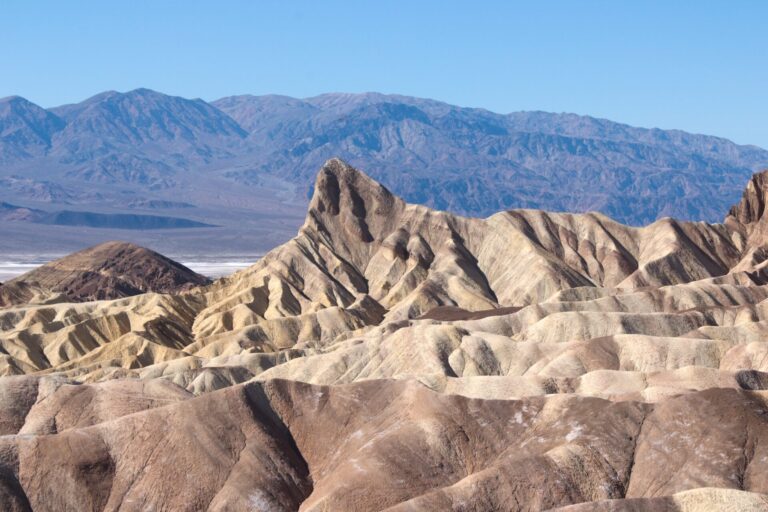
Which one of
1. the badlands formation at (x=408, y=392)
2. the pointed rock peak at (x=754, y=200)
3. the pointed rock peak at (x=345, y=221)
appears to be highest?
the pointed rock peak at (x=754, y=200)

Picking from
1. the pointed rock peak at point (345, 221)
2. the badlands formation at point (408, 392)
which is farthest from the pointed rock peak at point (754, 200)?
the pointed rock peak at point (345, 221)

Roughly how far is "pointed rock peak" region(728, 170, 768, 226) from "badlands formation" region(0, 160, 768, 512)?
1686cm

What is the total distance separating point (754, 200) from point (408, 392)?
12252 cm

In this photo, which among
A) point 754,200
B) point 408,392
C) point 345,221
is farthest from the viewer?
point 345,221

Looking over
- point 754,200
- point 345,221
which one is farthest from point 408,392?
point 754,200

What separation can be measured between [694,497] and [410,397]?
26.7 meters

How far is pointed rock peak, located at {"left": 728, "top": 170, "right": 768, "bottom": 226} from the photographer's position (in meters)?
193

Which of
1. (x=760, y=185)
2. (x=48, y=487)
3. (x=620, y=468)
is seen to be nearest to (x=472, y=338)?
(x=620, y=468)

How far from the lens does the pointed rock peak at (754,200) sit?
634ft

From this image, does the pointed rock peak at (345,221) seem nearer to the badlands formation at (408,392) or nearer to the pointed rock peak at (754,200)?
the badlands formation at (408,392)

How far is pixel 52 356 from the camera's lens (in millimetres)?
146750

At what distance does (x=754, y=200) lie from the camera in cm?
19562

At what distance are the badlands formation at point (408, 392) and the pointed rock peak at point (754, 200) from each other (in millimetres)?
16857

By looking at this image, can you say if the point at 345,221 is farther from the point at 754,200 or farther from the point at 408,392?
the point at 408,392
